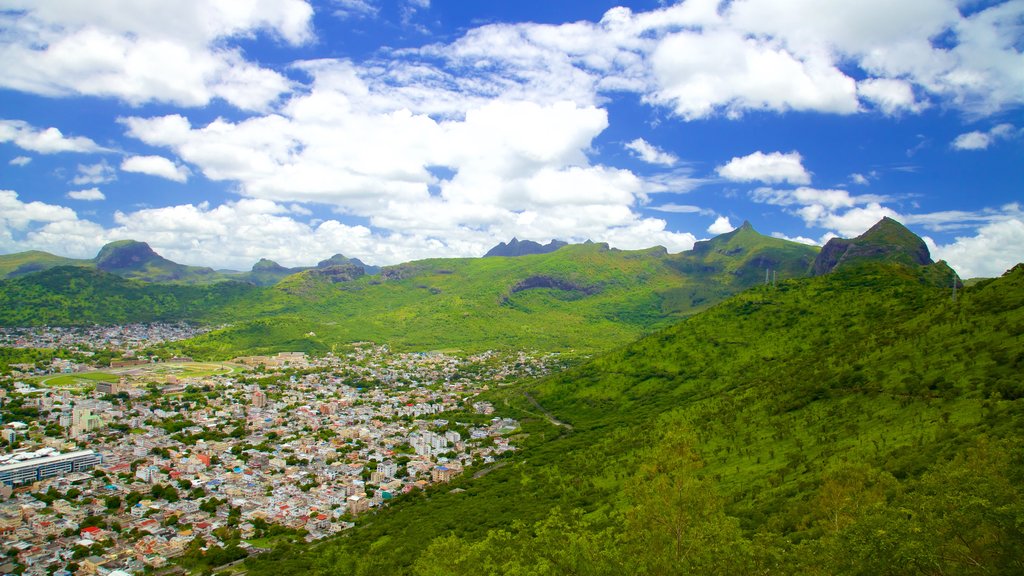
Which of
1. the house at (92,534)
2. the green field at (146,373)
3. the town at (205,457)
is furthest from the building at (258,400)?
the house at (92,534)

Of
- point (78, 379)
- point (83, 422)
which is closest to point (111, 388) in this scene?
point (78, 379)

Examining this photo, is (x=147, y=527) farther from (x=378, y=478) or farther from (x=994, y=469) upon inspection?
(x=994, y=469)

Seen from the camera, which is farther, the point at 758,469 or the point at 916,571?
the point at 758,469

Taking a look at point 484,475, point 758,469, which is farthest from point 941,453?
point 484,475

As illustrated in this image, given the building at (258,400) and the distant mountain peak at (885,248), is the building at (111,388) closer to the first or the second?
the building at (258,400)

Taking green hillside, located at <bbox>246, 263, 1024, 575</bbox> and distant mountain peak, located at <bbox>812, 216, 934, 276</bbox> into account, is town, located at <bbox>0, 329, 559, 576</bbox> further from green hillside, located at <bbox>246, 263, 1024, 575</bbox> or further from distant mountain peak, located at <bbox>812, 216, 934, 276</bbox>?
distant mountain peak, located at <bbox>812, 216, 934, 276</bbox>

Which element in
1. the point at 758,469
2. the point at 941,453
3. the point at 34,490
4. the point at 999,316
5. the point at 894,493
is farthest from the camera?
the point at 34,490
